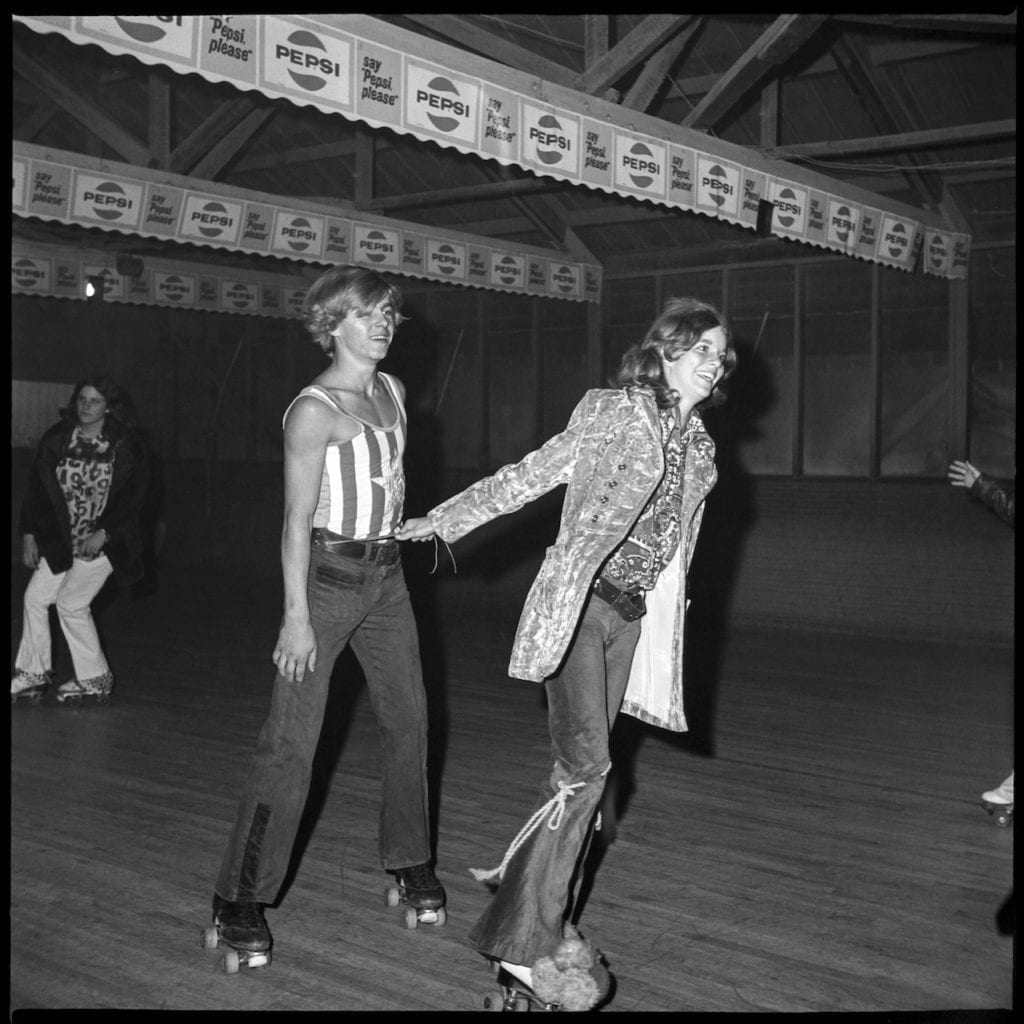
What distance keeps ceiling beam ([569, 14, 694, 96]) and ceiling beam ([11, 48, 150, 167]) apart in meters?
3.85

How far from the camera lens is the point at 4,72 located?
10.3 ft

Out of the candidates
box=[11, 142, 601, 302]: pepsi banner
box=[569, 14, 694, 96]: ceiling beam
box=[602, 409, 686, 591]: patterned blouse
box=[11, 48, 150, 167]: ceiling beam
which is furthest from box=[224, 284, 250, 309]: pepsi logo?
box=[602, 409, 686, 591]: patterned blouse

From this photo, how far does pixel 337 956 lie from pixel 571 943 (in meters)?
0.70

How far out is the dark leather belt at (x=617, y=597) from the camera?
3100 millimetres

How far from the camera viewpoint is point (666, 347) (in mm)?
3189

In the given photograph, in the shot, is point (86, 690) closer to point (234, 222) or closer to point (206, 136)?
point (234, 222)

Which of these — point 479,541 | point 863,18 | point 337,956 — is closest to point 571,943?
point 337,956

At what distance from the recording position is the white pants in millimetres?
6891

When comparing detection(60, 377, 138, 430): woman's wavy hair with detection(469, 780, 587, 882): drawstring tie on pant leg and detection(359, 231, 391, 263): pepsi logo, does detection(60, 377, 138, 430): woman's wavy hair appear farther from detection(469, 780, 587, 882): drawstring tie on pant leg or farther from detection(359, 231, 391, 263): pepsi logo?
detection(469, 780, 587, 882): drawstring tie on pant leg

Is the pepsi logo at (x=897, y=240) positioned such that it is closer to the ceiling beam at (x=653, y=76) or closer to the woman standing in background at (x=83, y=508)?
the ceiling beam at (x=653, y=76)

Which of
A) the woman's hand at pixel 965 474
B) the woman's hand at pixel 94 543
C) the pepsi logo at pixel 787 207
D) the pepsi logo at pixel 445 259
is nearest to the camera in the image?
the woman's hand at pixel 965 474

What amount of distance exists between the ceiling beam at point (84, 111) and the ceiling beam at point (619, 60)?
3853 mm

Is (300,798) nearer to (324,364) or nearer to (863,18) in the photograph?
(863,18)

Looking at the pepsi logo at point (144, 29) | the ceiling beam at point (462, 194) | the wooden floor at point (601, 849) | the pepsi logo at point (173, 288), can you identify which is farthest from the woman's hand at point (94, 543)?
the pepsi logo at point (173, 288)
